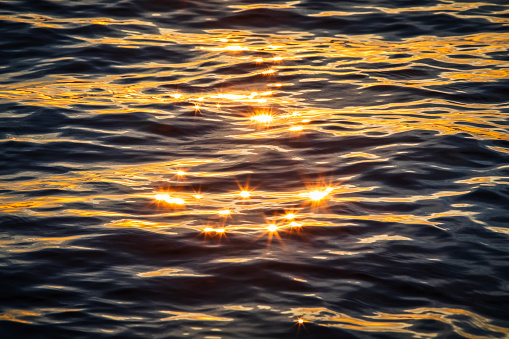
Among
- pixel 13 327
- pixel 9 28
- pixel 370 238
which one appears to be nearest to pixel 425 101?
pixel 370 238

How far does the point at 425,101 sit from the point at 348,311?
383 centimetres

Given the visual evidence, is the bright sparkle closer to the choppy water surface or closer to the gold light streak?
the choppy water surface

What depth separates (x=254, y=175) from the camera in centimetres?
530

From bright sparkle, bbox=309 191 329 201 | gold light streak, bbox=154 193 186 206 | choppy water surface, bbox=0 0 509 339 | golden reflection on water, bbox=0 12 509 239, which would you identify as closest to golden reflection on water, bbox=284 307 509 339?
choppy water surface, bbox=0 0 509 339

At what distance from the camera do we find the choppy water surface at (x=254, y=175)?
3.56 metres

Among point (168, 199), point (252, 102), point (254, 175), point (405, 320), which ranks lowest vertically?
point (405, 320)

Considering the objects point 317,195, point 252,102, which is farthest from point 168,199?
point 252,102

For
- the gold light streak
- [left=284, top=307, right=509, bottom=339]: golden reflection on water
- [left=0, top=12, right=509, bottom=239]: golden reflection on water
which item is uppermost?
[left=0, top=12, right=509, bottom=239]: golden reflection on water

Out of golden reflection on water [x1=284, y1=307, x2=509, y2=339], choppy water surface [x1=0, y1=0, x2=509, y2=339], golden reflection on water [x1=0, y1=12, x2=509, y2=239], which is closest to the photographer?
golden reflection on water [x1=284, y1=307, x2=509, y2=339]

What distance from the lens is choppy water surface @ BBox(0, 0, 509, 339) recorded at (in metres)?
3.56

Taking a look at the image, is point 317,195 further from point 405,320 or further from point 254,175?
point 405,320

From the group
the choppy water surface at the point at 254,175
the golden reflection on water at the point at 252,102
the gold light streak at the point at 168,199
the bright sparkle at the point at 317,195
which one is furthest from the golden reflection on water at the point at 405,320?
the gold light streak at the point at 168,199

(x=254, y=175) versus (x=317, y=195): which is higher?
(x=254, y=175)

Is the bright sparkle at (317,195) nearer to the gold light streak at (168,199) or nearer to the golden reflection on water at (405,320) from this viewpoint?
the gold light streak at (168,199)
